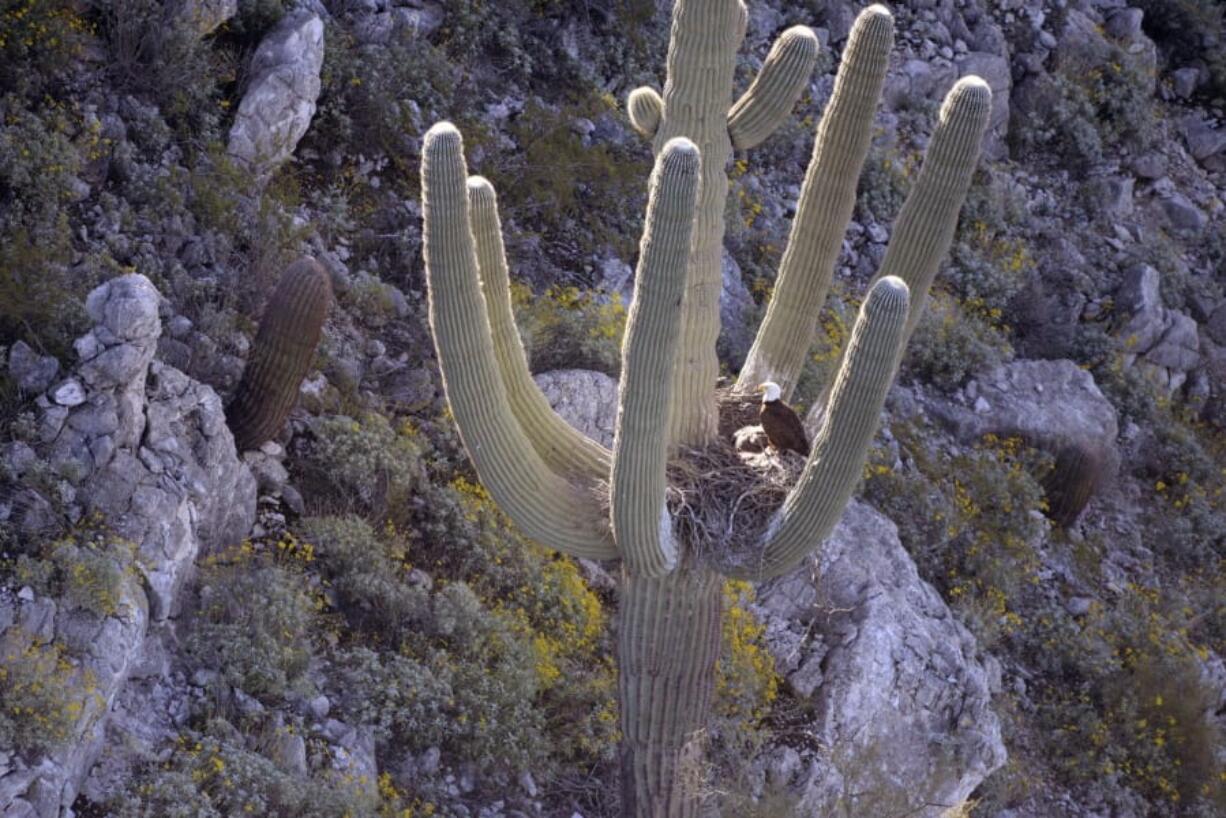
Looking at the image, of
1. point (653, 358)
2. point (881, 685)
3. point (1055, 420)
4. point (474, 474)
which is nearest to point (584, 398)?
point (474, 474)

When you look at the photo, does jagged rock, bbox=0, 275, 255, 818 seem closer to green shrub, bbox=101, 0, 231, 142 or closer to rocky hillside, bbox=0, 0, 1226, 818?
rocky hillside, bbox=0, 0, 1226, 818

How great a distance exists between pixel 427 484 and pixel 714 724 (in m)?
1.89

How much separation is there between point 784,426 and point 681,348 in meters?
0.52

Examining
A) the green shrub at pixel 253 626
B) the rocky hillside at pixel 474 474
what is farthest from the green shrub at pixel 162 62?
the green shrub at pixel 253 626

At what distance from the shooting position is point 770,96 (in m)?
5.52

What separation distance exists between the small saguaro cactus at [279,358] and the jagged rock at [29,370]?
0.98 m

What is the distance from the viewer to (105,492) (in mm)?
5652

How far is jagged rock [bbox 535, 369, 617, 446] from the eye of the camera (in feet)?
24.6

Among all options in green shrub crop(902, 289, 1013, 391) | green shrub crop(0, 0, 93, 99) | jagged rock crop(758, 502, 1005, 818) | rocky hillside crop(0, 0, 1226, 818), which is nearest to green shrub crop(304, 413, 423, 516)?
rocky hillside crop(0, 0, 1226, 818)

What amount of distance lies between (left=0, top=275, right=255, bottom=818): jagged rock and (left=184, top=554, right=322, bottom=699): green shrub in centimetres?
16

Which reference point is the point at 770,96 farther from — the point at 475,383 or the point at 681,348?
the point at 475,383

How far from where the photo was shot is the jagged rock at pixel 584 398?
7.50 meters

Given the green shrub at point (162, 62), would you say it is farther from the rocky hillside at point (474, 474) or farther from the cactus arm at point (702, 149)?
the cactus arm at point (702, 149)

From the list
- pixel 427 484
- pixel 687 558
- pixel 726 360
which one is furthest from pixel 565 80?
pixel 687 558
